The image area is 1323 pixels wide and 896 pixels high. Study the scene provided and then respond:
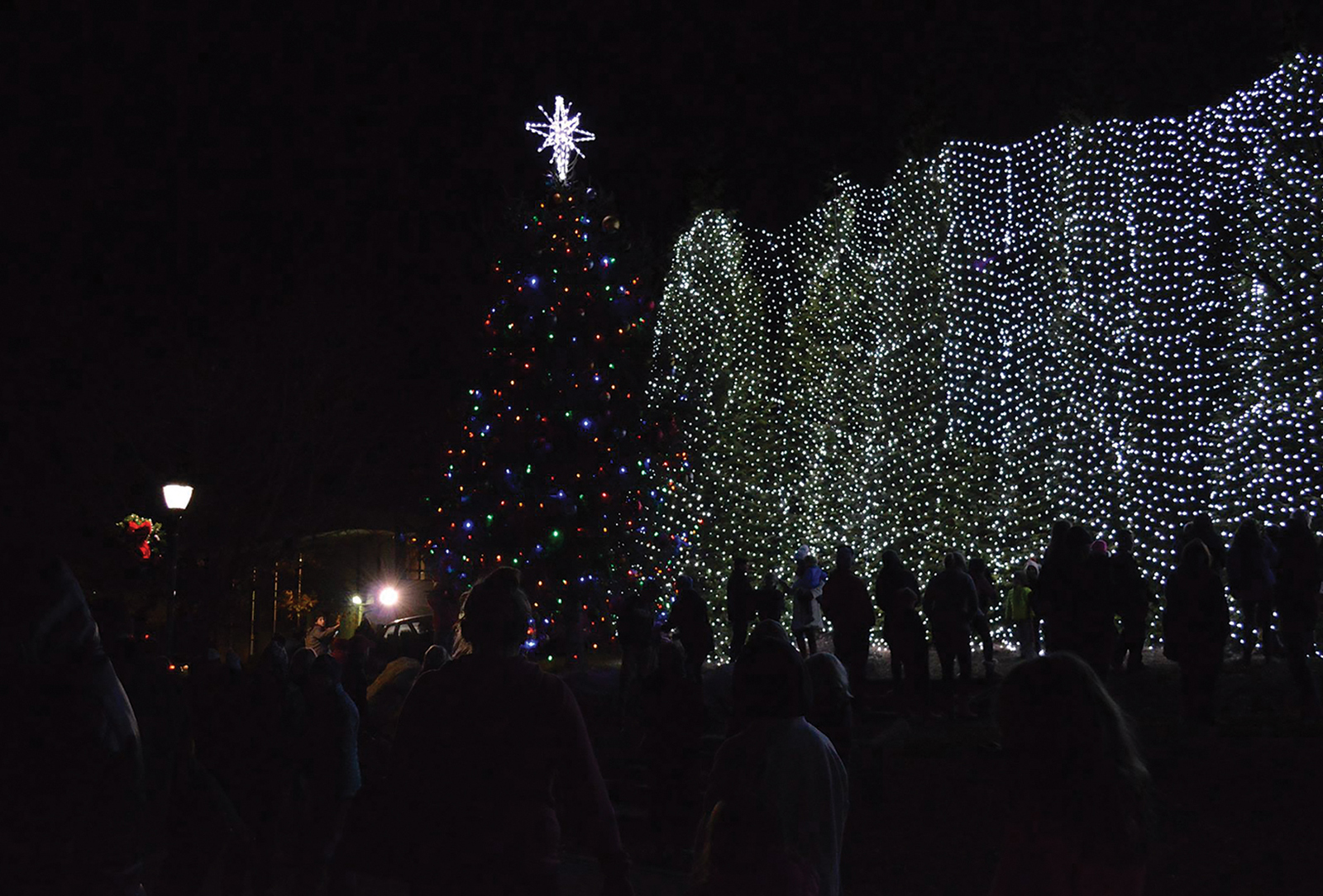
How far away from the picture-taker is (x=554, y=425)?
1988cm

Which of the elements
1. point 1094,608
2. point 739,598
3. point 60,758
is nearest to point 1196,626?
point 1094,608

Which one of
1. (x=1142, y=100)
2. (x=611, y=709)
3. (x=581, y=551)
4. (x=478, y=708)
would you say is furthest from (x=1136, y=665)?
(x=1142, y=100)

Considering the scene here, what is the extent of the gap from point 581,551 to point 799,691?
15.6 metres

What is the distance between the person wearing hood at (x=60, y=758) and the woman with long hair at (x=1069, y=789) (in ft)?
8.22

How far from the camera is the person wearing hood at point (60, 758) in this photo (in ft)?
9.65

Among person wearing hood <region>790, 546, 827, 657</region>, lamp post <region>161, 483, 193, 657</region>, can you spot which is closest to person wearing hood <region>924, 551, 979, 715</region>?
person wearing hood <region>790, 546, 827, 657</region>

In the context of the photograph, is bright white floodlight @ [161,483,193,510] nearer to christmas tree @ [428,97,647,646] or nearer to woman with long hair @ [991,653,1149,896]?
christmas tree @ [428,97,647,646]

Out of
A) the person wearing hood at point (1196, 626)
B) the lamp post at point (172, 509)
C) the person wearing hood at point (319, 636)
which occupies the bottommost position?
the person wearing hood at point (1196, 626)

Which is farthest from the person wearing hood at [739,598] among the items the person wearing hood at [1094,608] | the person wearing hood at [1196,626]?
the person wearing hood at [1094,608]

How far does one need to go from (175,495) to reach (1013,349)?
49.5 ft

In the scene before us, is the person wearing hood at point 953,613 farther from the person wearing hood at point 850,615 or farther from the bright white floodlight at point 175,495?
the bright white floodlight at point 175,495

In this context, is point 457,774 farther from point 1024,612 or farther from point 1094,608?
point 1024,612

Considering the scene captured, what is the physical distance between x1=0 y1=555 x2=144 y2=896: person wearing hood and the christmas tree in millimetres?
15982

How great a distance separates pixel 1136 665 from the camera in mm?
13695
